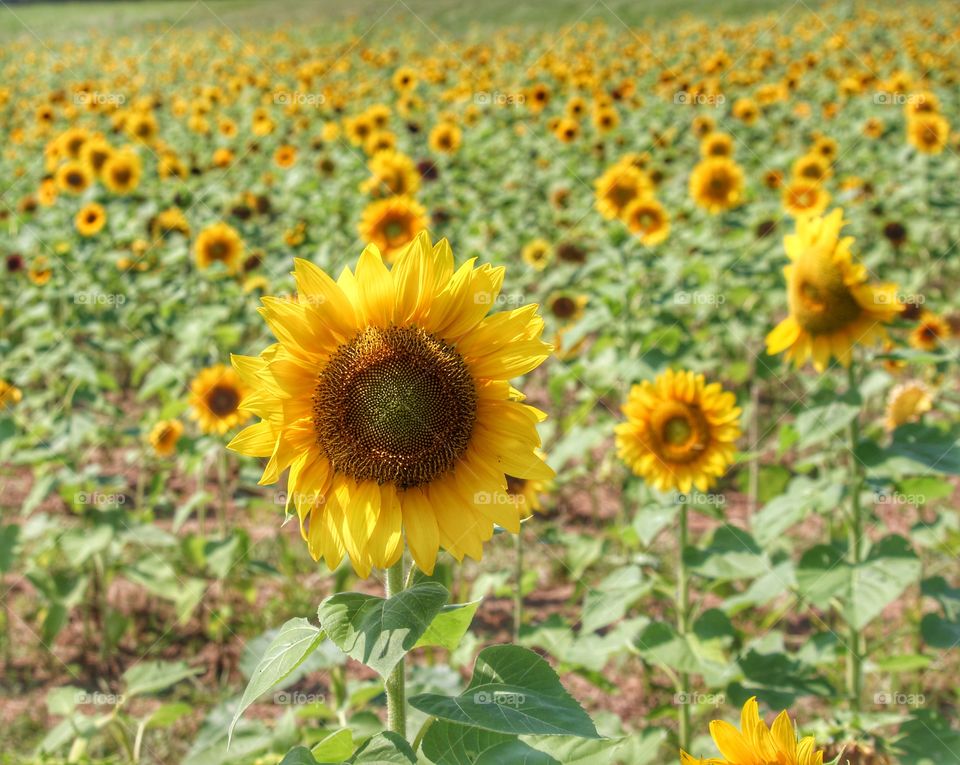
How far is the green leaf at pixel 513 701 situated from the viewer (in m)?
1.25

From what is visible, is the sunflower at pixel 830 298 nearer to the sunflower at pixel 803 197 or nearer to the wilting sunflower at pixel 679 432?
the wilting sunflower at pixel 679 432

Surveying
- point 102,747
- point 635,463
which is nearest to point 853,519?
point 635,463

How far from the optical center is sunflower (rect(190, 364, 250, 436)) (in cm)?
A: 406

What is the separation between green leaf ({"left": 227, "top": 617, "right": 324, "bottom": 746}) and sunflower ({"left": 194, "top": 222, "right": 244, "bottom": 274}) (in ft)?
13.3

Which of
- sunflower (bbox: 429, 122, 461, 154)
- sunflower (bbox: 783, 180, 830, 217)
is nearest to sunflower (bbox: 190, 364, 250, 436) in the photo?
sunflower (bbox: 783, 180, 830, 217)

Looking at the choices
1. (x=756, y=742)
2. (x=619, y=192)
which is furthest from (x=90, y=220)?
(x=756, y=742)

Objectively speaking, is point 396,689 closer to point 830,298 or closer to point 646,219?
point 830,298

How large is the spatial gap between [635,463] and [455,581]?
62.8 inches

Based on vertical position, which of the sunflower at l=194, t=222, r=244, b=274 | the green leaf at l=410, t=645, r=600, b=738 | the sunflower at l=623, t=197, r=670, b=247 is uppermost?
the sunflower at l=623, t=197, r=670, b=247

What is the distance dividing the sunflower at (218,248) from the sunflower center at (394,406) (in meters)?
3.90

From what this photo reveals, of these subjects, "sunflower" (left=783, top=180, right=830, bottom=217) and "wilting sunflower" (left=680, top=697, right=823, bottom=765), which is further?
"sunflower" (left=783, top=180, right=830, bottom=217)

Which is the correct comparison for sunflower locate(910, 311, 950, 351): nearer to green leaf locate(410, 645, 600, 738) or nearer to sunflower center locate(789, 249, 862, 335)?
sunflower center locate(789, 249, 862, 335)

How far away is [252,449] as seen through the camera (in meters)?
1.52

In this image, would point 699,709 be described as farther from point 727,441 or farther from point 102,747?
point 102,747
